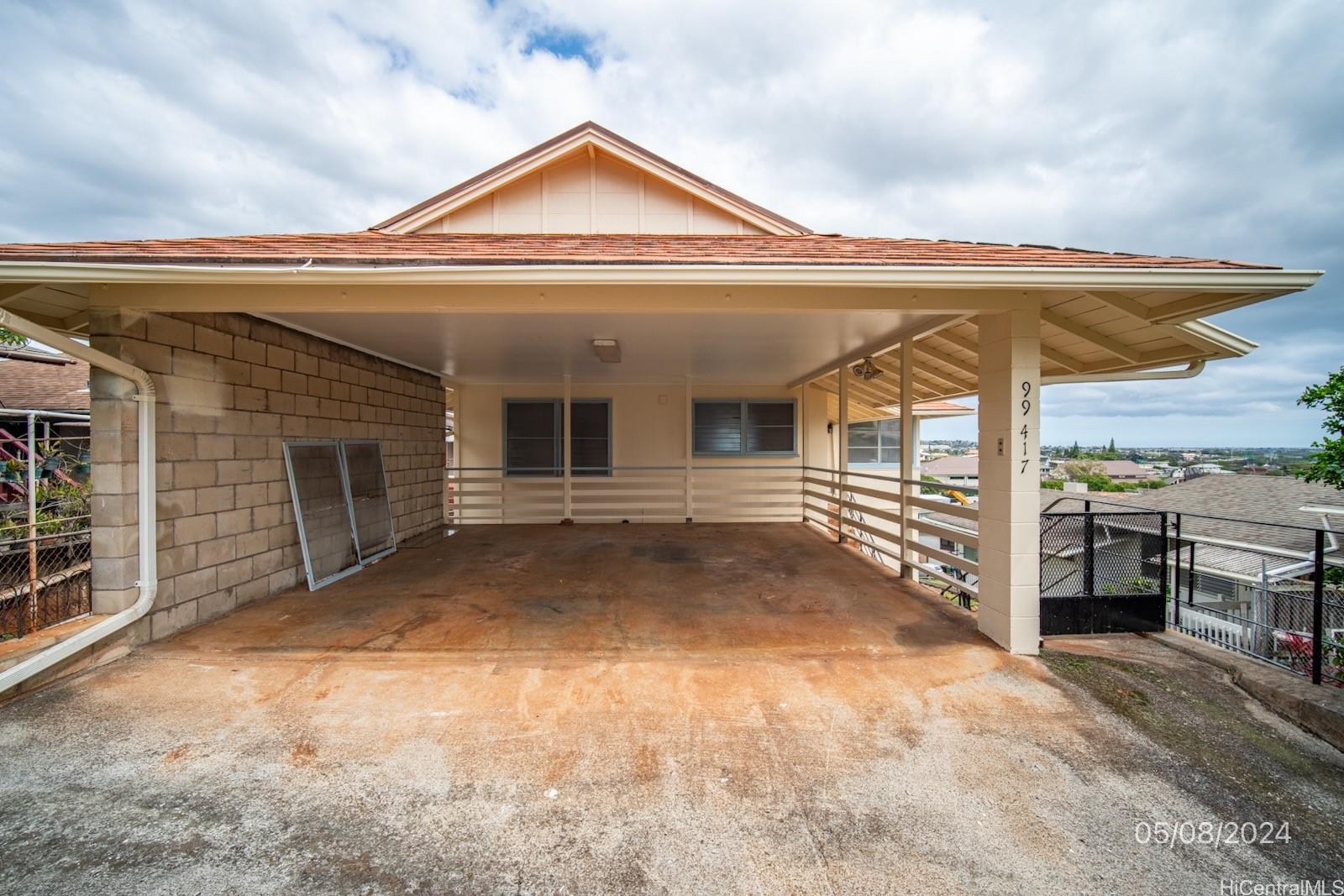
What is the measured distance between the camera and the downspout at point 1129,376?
3718mm

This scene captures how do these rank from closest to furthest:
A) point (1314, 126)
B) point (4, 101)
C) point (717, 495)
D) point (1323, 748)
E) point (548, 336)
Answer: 1. point (1323, 748)
2. point (548, 336)
3. point (4, 101)
4. point (717, 495)
5. point (1314, 126)

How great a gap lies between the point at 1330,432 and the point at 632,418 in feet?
26.2

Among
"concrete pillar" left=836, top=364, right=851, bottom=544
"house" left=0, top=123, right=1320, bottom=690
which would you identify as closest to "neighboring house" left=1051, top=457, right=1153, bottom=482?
"concrete pillar" left=836, top=364, right=851, bottom=544

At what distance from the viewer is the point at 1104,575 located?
11.1 ft

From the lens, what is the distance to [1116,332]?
11.5 ft

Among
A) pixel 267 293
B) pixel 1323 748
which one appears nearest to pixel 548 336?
pixel 267 293

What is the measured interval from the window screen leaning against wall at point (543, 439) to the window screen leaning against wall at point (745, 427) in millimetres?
1592

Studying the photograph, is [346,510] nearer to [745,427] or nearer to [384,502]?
[384,502]

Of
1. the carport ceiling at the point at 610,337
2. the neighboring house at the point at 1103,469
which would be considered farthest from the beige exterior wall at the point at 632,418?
the neighboring house at the point at 1103,469

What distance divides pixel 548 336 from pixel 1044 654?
4459 mm

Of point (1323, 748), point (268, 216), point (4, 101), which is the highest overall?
point (268, 216)

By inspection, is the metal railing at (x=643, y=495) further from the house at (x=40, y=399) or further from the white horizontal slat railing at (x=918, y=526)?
the house at (x=40, y=399)

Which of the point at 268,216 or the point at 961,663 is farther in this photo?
the point at 268,216

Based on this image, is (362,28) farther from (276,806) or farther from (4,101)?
(276,806)
